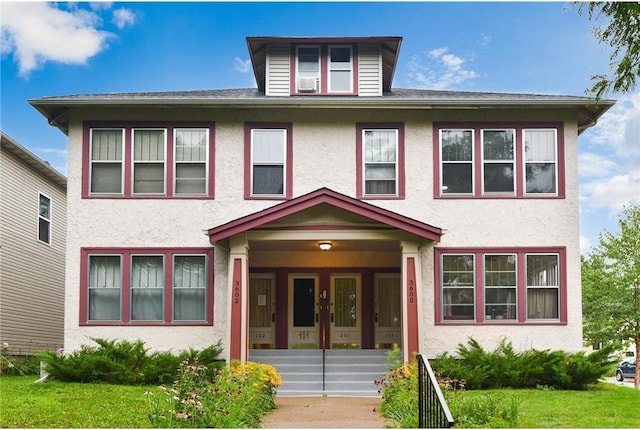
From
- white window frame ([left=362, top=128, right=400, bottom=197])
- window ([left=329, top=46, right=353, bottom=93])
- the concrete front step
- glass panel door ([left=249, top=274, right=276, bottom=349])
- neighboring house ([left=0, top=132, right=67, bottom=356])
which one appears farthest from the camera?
neighboring house ([left=0, top=132, right=67, bottom=356])

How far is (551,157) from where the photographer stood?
18.1 meters

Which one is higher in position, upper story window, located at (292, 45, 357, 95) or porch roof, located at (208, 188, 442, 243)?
upper story window, located at (292, 45, 357, 95)

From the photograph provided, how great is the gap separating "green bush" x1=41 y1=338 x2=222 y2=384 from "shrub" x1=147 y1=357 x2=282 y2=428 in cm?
217

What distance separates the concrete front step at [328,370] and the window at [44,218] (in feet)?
32.5

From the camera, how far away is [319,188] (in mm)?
17484

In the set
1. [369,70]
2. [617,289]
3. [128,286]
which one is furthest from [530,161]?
[617,289]

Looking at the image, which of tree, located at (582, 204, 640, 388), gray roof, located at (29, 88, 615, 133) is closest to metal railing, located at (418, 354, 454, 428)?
gray roof, located at (29, 88, 615, 133)

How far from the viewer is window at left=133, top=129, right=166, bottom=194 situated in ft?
59.2

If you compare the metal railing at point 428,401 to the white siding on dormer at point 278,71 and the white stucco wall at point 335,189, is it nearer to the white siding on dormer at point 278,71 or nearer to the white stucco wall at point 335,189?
the white stucco wall at point 335,189

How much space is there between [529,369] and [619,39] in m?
7.03

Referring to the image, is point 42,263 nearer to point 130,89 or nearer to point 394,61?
point 130,89

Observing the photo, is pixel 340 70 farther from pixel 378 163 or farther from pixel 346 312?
pixel 346 312

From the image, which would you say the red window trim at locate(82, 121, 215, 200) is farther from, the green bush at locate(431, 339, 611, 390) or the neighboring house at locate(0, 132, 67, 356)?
the green bush at locate(431, 339, 611, 390)

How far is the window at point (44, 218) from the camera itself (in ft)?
79.4
